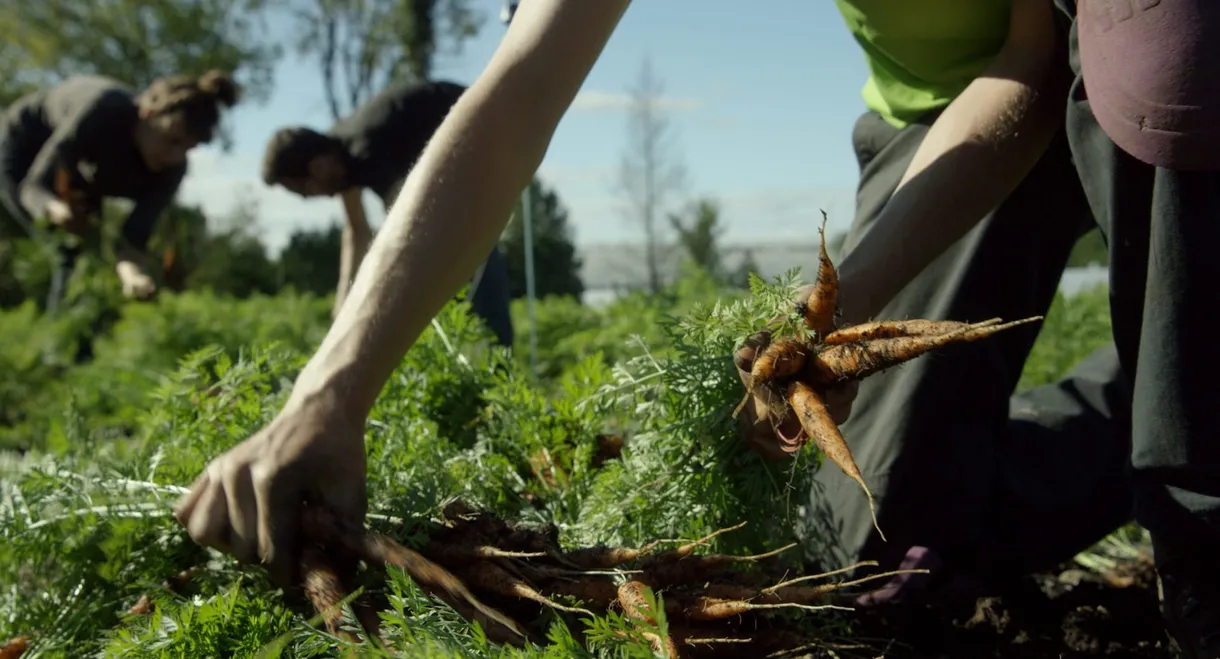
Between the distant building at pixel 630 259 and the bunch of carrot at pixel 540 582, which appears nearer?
the bunch of carrot at pixel 540 582

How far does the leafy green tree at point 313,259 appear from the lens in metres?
21.0

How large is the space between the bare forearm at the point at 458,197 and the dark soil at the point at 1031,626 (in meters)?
1.01

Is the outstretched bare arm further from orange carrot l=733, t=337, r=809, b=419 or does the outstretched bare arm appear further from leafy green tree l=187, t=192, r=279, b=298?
leafy green tree l=187, t=192, r=279, b=298

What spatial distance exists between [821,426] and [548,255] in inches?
787

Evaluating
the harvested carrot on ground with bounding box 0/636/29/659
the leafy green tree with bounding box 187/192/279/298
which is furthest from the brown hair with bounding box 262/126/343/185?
the leafy green tree with bounding box 187/192/279/298

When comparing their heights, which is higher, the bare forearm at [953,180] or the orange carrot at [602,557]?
Result: the bare forearm at [953,180]

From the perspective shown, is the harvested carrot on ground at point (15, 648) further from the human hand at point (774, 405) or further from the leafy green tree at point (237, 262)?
the leafy green tree at point (237, 262)

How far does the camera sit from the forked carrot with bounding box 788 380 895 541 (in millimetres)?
1343

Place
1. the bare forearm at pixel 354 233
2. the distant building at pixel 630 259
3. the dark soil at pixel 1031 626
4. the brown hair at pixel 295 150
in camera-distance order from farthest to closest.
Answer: the distant building at pixel 630 259 < the bare forearm at pixel 354 233 < the brown hair at pixel 295 150 < the dark soil at pixel 1031 626

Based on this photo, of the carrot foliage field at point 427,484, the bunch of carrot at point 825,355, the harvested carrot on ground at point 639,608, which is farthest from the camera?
the carrot foliage field at point 427,484

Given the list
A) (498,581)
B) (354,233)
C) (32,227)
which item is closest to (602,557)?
(498,581)

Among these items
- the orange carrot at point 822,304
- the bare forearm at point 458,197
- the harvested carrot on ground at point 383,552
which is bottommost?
the harvested carrot on ground at point 383,552

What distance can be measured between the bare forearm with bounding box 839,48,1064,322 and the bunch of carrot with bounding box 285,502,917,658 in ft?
1.61

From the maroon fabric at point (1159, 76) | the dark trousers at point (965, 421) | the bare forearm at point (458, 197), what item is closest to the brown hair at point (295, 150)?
the dark trousers at point (965, 421)
